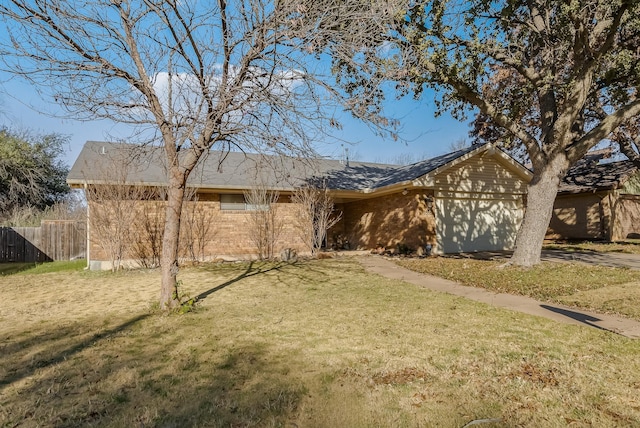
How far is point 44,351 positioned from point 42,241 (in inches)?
551

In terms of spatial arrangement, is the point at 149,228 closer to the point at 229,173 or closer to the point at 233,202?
the point at 233,202

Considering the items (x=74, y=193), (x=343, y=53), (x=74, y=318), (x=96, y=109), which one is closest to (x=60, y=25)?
(x=96, y=109)

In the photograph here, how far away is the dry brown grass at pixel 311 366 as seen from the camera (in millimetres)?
2674

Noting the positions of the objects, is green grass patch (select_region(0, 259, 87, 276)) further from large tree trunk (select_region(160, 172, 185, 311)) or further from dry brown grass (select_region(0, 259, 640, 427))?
large tree trunk (select_region(160, 172, 185, 311))

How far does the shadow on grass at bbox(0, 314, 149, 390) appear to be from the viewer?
139 inches

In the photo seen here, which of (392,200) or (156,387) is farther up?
(392,200)

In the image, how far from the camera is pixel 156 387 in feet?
10.4

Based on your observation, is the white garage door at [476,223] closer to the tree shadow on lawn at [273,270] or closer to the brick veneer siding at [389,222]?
the brick veneer siding at [389,222]

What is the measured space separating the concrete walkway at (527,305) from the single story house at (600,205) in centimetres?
1254

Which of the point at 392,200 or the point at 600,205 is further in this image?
the point at 600,205

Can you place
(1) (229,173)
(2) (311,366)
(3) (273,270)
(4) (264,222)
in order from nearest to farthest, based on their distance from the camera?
(2) (311,366) → (3) (273,270) → (4) (264,222) → (1) (229,173)

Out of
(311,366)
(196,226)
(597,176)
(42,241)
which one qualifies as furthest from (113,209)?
(597,176)

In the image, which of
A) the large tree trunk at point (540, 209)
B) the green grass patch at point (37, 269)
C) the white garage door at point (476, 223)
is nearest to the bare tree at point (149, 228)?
the green grass patch at point (37, 269)

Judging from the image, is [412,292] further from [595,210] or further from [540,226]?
[595,210]
